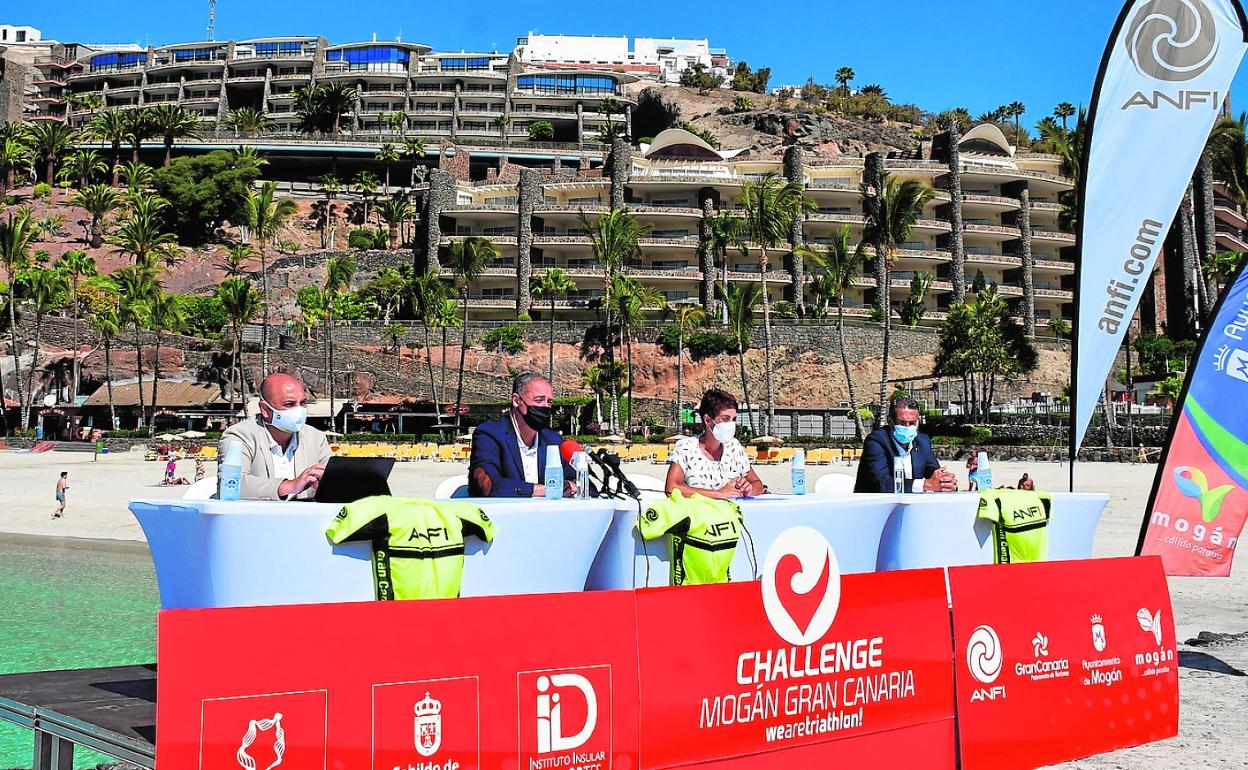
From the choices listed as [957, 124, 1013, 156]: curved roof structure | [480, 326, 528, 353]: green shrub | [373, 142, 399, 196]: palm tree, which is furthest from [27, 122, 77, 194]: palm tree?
[957, 124, 1013, 156]: curved roof structure

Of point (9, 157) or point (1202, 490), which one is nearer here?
point (1202, 490)

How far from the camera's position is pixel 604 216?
63.0 m

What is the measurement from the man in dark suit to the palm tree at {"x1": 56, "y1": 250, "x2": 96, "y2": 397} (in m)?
60.5

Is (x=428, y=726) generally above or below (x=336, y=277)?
below

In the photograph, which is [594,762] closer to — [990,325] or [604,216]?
[990,325]

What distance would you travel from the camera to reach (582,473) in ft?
18.9

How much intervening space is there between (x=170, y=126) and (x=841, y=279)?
202 ft

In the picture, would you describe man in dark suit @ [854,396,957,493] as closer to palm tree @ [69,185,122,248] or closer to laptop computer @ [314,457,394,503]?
laptop computer @ [314,457,394,503]

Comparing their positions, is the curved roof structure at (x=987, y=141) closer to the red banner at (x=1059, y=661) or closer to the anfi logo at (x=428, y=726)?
the red banner at (x=1059, y=661)

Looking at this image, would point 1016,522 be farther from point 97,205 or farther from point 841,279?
point 97,205

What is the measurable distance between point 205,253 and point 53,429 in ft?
77.6

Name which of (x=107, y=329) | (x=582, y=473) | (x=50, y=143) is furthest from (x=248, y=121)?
(x=582, y=473)

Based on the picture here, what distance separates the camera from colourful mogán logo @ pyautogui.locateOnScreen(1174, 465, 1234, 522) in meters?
7.71

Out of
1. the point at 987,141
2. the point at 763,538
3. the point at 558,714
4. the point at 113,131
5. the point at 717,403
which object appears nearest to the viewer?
the point at 558,714
